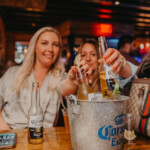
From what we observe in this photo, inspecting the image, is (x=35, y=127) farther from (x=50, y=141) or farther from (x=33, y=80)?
(x=33, y=80)

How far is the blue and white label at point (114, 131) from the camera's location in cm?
61

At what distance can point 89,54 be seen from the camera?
6.07 ft

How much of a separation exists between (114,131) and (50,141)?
337 mm

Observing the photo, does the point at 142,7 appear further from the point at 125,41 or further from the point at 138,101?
the point at 138,101

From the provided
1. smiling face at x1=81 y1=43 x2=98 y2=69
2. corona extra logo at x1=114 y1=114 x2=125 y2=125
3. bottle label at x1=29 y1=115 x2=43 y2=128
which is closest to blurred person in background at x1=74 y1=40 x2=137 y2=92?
smiling face at x1=81 y1=43 x2=98 y2=69

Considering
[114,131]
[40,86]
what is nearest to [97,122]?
[114,131]

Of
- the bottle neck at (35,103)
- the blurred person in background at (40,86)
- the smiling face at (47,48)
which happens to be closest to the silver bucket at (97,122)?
the bottle neck at (35,103)

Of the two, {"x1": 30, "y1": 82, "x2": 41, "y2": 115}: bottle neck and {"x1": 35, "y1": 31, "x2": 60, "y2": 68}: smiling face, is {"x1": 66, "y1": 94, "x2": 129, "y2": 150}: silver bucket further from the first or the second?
{"x1": 35, "y1": 31, "x2": 60, "y2": 68}: smiling face

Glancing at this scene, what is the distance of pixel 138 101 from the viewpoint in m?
0.91

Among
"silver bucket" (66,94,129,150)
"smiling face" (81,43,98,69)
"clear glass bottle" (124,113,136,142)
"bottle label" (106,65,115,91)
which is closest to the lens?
"silver bucket" (66,94,129,150)

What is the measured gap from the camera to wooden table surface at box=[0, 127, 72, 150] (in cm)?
77

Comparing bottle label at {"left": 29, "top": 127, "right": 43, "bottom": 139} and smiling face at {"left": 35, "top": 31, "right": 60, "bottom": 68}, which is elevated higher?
smiling face at {"left": 35, "top": 31, "right": 60, "bottom": 68}

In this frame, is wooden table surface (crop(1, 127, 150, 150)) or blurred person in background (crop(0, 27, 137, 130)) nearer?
wooden table surface (crop(1, 127, 150, 150))

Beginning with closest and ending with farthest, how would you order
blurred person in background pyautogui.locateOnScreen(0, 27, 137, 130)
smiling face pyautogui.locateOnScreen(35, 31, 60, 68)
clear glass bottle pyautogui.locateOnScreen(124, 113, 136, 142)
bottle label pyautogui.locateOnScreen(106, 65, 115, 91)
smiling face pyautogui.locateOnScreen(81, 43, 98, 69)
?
bottle label pyautogui.locateOnScreen(106, 65, 115, 91), clear glass bottle pyautogui.locateOnScreen(124, 113, 136, 142), blurred person in background pyautogui.locateOnScreen(0, 27, 137, 130), smiling face pyautogui.locateOnScreen(35, 31, 60, 68), smiling face pyautogui.locateOnScreen(81, 43, 98, 69)
